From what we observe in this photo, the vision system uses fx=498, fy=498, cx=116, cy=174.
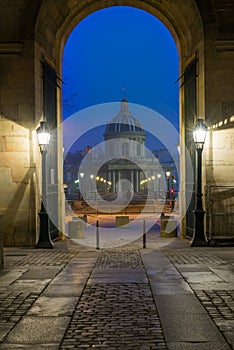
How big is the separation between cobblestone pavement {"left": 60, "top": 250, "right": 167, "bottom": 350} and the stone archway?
8.48 m

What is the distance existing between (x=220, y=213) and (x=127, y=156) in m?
122

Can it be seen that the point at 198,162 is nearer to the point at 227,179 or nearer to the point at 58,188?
the point at 227,179

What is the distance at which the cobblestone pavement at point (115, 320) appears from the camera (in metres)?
6.09

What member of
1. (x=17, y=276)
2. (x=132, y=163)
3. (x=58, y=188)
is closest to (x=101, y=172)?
(x=132, y=163)

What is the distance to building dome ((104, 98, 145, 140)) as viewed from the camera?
5581 inches

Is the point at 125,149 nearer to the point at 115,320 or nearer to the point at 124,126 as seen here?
the point at 124,126

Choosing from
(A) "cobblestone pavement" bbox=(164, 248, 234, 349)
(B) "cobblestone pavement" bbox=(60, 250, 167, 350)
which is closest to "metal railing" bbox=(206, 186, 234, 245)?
(A) "cobblestone pavement" bbox=(164, 248, 234, 349)

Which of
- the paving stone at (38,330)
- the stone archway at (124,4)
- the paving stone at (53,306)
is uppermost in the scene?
the stone archway at (124,4)

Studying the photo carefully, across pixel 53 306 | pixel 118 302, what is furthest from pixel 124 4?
pixel 53 306

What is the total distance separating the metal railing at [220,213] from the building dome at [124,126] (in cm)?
12460

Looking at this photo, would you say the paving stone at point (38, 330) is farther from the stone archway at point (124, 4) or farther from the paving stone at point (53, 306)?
the stone archway at point (124, 4)

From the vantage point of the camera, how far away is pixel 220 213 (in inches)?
613

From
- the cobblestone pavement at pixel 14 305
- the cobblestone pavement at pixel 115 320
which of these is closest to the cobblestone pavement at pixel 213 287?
the cobblestone pavement at pixel 115 320

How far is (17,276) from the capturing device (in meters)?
10.5
